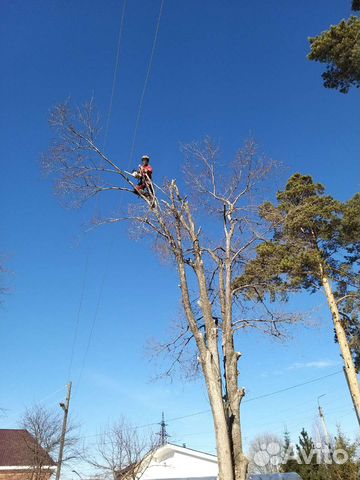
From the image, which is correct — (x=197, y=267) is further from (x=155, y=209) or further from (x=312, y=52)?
(x=312, y=52)

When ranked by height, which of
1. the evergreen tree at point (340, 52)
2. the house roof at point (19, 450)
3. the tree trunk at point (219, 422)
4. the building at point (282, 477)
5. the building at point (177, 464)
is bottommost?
the tree trunk at point (219, 422)

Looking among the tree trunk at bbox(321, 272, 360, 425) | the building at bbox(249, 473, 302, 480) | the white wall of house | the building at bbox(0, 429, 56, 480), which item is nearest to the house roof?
the building at bbox(0, 429, 56, 480)

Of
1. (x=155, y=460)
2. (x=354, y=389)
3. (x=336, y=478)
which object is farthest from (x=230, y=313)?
(x=155, y=460)

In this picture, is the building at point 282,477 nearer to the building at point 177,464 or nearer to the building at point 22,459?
the building at point 177,464

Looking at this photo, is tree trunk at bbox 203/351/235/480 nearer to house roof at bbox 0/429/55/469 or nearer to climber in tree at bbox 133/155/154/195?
climber in tree at bbox 133/155/154/195

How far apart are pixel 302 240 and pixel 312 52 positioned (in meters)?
8.26

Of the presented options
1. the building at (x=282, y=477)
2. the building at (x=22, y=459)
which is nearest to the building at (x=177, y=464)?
the building at (x=282, y=477)

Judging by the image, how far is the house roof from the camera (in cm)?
2645

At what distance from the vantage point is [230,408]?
291 inches

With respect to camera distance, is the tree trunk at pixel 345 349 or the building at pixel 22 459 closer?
the tree trunk at pixel 345 349

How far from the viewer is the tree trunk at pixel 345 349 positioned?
601 inches

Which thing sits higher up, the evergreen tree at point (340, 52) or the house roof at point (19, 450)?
the evergreen tree at point (340, 52)

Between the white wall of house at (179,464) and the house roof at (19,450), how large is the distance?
22.4 feet

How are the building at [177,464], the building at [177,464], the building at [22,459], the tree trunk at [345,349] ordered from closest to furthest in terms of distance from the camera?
1. the tree trunk at [345,349]
2. the building at [22,459]
3. the building at [177,464]
4. the building at [177,464]
